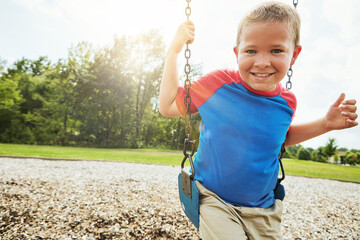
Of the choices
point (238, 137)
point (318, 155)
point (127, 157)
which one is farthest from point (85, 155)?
point (318, 155)

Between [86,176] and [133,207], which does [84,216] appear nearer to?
[133,207]

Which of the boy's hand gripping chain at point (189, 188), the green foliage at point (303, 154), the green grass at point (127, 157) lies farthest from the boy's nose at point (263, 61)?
the green foliage at point (303, 154)

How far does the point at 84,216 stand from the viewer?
11.4ft

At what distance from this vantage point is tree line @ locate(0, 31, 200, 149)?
2214cm

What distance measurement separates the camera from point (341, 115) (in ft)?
5.41

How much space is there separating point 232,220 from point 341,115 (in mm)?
1085

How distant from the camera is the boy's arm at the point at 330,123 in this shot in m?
1.60

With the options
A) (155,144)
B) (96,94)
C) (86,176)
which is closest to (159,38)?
(96,94)

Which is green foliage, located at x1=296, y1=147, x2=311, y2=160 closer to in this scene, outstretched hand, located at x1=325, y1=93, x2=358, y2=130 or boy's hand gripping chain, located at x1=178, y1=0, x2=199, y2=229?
outstretched hand, located at x1=325, y1=93, x2=358, y2=130

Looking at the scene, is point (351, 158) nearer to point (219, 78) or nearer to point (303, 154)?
point (303, 154)

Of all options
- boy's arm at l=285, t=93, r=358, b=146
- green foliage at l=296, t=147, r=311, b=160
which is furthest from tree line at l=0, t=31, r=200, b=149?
boy's arm at l=285, t=93, r=358, b=146

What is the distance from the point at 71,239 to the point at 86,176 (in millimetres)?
3502

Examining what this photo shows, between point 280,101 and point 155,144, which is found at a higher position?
point 280,101

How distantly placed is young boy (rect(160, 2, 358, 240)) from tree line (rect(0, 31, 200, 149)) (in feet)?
67.9
